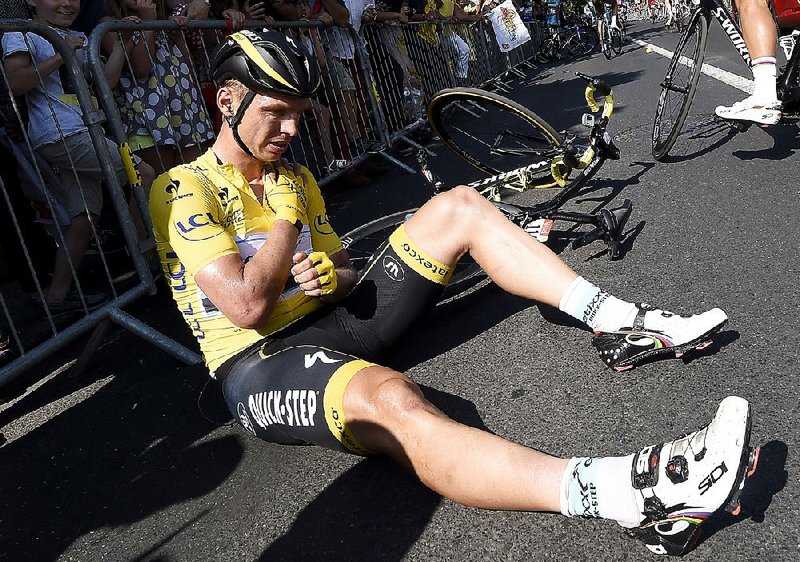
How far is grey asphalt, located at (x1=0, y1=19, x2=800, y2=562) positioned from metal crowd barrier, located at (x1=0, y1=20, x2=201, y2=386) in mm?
258

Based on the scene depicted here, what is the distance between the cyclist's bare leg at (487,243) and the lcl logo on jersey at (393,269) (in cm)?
12

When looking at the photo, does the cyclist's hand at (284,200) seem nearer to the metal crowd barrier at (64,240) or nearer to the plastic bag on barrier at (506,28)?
the metal crowd barrier at (64,240)

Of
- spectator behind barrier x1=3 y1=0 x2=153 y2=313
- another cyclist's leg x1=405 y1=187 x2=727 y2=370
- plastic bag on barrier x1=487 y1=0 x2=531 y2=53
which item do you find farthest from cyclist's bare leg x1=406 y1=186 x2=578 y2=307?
plastic bag on barrier x1=487 y1=0 x2=531 y2=53

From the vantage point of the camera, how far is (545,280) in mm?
2578

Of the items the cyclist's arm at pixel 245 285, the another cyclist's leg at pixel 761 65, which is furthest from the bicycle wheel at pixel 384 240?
the another cyclist's leg at pixel 761 65

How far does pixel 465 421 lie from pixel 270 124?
1.29 m

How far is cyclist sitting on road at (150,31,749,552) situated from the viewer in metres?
1.70

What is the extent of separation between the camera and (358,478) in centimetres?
230

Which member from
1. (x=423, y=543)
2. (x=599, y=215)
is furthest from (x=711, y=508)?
(x=599, y=215)

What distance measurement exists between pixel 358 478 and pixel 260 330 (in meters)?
0.64

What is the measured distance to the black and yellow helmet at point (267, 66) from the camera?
2434 mm

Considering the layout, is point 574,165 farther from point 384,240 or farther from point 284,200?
point 284,200

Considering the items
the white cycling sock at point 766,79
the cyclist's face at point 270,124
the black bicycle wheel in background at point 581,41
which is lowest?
the black bicycle wheel in background at point 581,41

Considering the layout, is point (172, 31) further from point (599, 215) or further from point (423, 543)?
point (423, 543)
